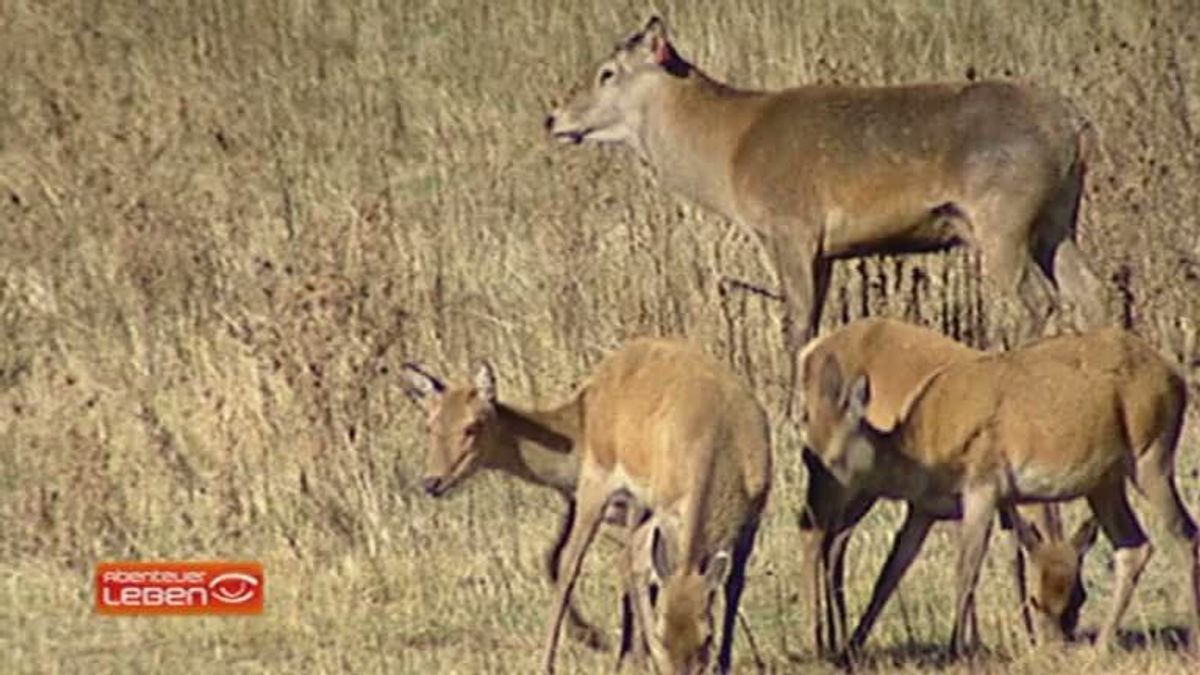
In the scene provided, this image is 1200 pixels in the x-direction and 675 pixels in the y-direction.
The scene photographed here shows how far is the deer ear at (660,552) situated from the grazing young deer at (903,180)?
10.7 feet

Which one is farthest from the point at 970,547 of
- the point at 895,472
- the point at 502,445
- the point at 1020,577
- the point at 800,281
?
the point at 800,281

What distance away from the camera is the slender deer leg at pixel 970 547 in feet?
35.4

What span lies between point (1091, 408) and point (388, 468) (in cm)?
393

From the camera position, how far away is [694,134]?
50.3ft

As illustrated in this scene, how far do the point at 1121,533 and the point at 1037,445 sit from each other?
599 millimetres

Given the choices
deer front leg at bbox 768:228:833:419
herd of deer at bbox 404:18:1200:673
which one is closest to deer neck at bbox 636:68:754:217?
deer front leg at bbox 768:228:833:419

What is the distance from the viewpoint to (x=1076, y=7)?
18.8m

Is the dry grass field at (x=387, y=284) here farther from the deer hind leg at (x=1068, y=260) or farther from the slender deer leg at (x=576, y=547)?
the deer hind leg at (x=1068, y=260)

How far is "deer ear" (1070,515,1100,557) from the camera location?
11666 millimetres

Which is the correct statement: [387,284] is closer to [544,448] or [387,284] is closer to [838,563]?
[544,448]

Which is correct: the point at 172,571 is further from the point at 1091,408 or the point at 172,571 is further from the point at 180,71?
the point at 180,71

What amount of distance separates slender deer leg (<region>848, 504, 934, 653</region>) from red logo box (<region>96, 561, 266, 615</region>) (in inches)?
98.8

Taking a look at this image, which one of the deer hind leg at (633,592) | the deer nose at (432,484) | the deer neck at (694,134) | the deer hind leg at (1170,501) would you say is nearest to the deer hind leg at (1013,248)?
the deer neck at (694,134)

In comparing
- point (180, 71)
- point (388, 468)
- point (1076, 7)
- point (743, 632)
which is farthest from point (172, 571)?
point (1076, 7)
